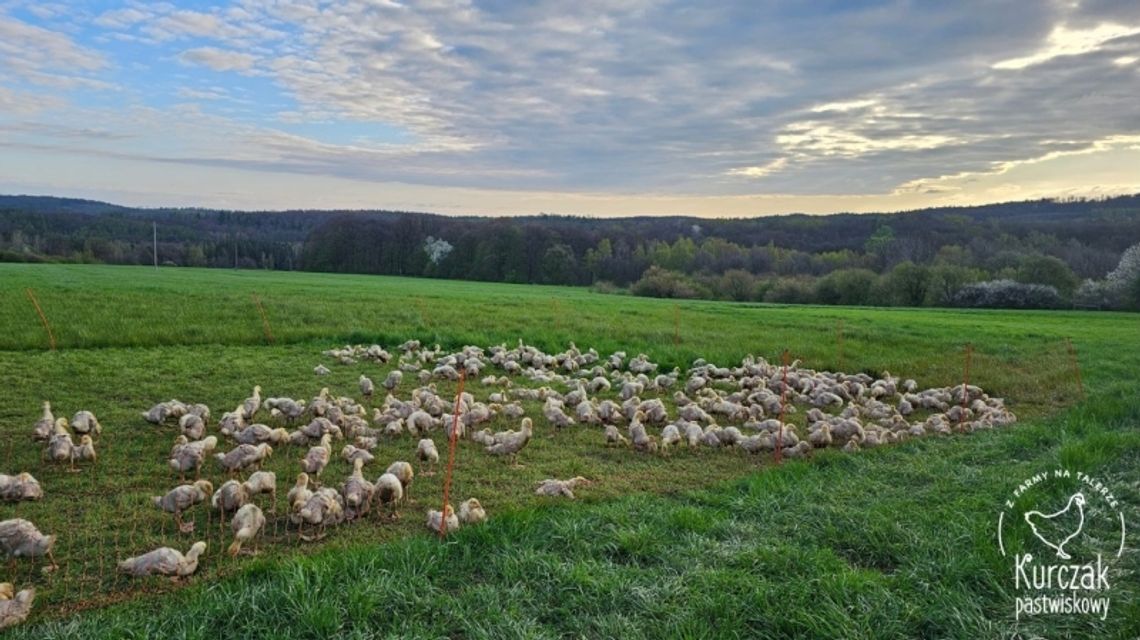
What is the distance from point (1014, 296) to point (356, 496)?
59.3 meters

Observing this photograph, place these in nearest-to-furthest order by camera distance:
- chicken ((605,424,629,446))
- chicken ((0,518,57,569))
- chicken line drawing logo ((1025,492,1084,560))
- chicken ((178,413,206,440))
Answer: chicken ((0,518,57,569)), chicken line drawing logo ((1025,492,1084,560)), chicken ((178,413,206,440)), chicken ((605,424,629,446))

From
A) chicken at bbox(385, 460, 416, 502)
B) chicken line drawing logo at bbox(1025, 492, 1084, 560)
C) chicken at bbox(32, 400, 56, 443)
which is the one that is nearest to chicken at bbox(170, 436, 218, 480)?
chicken at bbox(32, 400, 56, 443)

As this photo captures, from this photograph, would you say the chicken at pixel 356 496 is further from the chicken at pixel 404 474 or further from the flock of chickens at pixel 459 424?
the chicken at pixel 404 474

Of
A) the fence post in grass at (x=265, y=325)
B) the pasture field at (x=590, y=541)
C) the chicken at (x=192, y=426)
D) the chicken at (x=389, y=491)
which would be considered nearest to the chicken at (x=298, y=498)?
the pasture field at (x=590, y=541)

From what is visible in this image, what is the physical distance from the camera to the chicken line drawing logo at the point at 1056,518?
6.37 metres

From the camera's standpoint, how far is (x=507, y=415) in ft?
39.9

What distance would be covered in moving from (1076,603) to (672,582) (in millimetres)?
3113

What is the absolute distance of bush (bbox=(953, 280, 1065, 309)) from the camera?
53688mm

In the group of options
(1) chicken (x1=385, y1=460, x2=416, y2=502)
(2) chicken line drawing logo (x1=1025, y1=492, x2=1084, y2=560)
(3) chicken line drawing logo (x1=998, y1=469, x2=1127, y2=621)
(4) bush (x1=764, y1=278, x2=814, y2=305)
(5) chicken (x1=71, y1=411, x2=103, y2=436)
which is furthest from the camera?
(4) bush (x1=764, y1=278, x2=814, y2=305)

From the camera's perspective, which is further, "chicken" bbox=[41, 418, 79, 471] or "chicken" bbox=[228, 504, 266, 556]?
"chicken" bbox=[41, 418, 79, 471]

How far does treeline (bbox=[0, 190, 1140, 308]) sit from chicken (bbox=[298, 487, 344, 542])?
58.6m

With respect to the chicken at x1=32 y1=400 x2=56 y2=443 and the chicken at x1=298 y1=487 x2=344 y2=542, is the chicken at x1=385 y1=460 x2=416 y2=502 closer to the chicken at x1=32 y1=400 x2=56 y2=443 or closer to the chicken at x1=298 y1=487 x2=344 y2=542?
the chicken at x1=298 y1=487 x2=344 y2=542

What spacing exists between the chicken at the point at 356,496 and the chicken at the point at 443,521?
0.79m

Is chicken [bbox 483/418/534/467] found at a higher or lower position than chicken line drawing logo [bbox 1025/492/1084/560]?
lower
